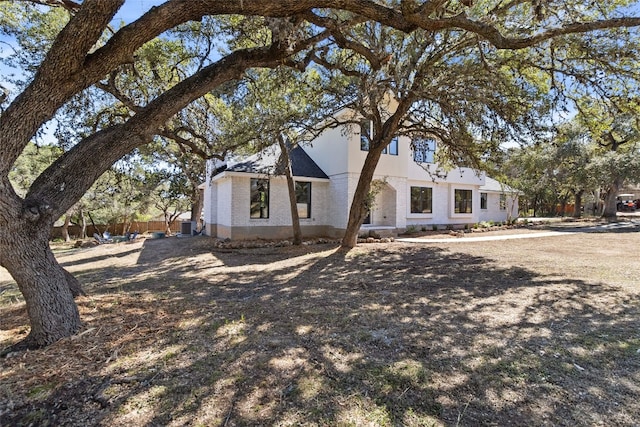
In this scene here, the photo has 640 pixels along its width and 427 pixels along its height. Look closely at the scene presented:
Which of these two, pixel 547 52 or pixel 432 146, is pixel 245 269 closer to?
pixel 547 52

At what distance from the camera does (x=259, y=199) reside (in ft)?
49.3

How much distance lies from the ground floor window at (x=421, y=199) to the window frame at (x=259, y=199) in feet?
27.7

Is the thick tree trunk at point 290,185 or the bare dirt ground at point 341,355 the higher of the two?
the thick tree trunk at point 290,185

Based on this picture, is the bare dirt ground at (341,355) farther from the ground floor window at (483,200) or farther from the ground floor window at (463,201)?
the ground floor window at (483,200)

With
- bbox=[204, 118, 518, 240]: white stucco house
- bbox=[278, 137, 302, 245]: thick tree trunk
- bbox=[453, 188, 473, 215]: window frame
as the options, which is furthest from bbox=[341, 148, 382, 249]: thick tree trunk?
bbox=[453, 188, 473, 215]: window frame

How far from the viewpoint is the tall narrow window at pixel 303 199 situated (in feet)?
52.6

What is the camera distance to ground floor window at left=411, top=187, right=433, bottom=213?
18.9 metres

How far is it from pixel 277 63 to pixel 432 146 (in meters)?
15.4

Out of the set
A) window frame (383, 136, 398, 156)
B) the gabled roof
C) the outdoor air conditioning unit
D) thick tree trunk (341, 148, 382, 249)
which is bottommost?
the outdoor air conditioning unit

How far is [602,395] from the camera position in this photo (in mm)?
2854

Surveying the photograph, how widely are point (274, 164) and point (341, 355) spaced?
39.0 feet

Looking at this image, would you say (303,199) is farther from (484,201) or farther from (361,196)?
(484,201)

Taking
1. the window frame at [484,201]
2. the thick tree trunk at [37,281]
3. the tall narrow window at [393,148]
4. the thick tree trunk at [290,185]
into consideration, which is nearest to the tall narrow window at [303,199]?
the thick tree trunk at [290,185]

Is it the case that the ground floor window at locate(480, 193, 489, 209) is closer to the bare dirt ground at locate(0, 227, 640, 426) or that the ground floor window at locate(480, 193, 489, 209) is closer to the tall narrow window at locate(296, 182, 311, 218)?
the tall narrow window at locate(296, 182, 311, 218)
